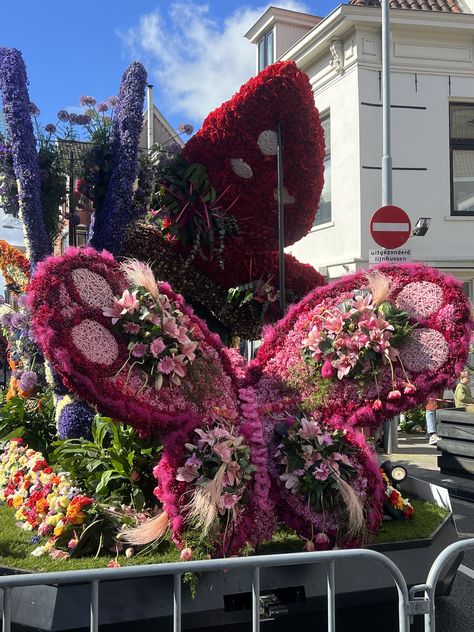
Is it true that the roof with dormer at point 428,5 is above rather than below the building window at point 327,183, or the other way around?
above

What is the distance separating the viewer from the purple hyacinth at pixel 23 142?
4.29 metres

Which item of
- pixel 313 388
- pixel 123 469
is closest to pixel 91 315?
pixel 123 469

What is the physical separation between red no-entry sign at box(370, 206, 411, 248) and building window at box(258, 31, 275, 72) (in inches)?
327

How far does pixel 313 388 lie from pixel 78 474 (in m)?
1.55

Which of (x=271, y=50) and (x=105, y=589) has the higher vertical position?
(x=271, y=50)

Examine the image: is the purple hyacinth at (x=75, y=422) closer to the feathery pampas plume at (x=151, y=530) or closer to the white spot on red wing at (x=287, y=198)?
the feathery pampas plume at (x=151, y=530)

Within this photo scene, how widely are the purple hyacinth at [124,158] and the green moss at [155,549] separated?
1.97m

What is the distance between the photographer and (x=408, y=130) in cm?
1203

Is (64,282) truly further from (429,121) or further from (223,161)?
(429,121)

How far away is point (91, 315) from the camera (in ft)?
9.89

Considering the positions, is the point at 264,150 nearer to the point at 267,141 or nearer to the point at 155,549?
the point at 267,141

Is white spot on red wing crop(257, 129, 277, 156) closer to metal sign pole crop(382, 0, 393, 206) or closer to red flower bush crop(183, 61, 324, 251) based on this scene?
red flower bush crop(183, 61, 324, 251)

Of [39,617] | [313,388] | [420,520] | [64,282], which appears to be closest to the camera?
[39,617]

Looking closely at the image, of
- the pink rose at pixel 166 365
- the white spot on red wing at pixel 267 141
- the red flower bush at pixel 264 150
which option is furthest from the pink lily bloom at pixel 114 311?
the white spot on red wing at pixel 267 141
